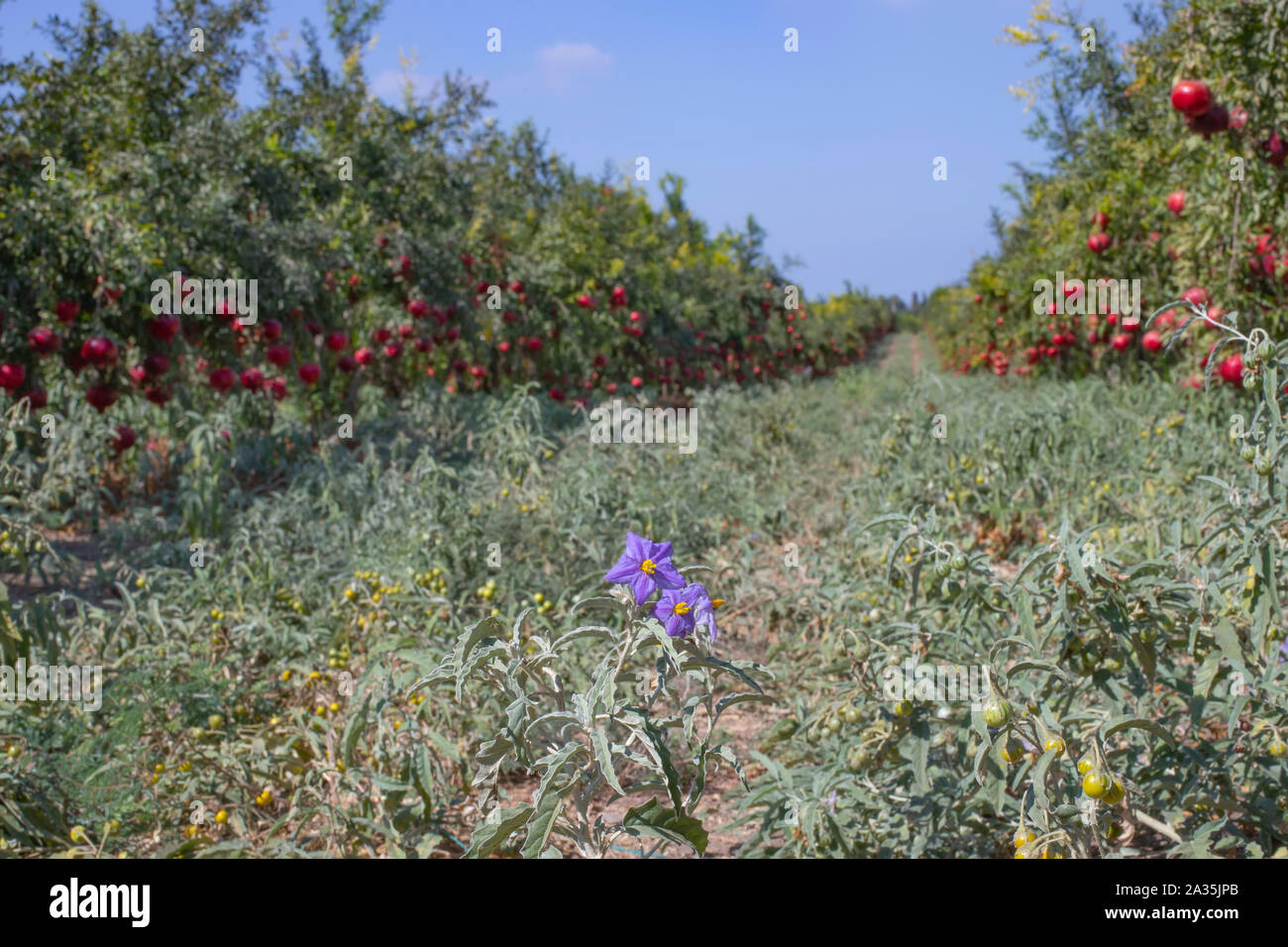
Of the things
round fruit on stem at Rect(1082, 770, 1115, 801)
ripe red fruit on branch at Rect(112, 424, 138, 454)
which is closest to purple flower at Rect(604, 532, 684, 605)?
round fruit on stem at Rect(1082, 770, 1115, 801)

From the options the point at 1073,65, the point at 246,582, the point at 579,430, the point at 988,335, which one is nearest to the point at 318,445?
the point at 579,430

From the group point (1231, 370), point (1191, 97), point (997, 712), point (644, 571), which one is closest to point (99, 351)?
point (644, 571)

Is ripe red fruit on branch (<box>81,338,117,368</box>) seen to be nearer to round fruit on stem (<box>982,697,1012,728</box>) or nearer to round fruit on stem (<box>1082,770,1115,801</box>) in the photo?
round fruit on stem (<box>982,697,1012,728</box>)

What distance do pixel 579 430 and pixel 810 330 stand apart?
10.6 m

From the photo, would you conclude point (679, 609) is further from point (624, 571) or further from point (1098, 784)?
point (1098, 784)

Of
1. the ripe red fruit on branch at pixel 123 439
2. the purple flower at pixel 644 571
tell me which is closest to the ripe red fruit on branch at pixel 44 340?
the ripe red fruit on branch at pixel 123 439

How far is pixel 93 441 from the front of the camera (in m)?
4.82

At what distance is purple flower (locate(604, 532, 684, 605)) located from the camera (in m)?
1.42

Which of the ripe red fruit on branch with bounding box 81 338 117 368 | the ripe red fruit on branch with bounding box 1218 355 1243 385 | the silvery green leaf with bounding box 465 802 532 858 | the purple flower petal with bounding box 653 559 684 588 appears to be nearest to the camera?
the silvery green leaf with bounding box 465 802 532 858

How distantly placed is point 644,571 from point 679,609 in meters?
0.10

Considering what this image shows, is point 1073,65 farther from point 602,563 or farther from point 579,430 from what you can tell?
point 602,563

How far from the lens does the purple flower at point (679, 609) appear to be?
4.57 feet

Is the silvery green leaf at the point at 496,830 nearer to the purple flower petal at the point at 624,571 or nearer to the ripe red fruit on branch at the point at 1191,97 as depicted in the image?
the purple flower petal at the point at 624,571

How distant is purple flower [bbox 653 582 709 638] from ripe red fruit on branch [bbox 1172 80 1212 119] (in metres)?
4.67
